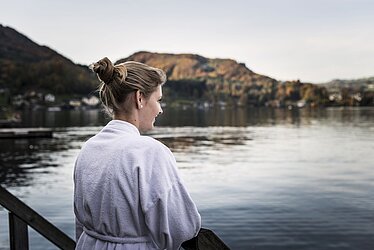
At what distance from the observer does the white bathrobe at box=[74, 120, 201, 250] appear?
2074 millimetres

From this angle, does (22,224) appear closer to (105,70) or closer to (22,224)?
(22,224)

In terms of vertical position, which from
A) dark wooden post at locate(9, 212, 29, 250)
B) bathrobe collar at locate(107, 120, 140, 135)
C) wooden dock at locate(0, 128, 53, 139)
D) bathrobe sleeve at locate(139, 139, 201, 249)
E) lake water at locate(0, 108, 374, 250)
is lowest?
lake water at locate(0, 108, 374, 250)

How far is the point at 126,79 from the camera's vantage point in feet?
7.39

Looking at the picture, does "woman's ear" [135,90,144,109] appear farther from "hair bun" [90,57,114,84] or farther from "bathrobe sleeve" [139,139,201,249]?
"bathrobe sleeve" [139,139,201,249]

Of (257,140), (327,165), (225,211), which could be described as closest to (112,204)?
(225,211)

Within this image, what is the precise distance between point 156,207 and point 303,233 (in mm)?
15615

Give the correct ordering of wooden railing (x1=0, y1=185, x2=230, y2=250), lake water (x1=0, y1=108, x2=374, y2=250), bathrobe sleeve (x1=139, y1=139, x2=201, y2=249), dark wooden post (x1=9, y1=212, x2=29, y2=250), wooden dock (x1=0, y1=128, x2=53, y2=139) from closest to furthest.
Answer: bathrobe sleeve (x1=139, y1=139, x2=201, y2=249), wooden railing (x1=0, y1=185, x2=230, y2=250), dark wooden post (x1=9, y1=212, x2=29, y2=250), lake water (x1=0, y1=108, x2=374, y2=250), wooden dock (x1=0, y1=128, x2=53, y2=139)

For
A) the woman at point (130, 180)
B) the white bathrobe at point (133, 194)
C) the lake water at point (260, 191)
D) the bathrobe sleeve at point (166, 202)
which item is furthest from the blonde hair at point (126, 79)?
the lake water at point (260, 191)

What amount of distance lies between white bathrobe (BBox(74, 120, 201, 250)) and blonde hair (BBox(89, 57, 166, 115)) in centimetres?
15

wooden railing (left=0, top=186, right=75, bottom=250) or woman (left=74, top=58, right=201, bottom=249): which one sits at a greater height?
woman (left=74, top=58, right=201, bottom=249)

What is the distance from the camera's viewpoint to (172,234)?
2102 mm

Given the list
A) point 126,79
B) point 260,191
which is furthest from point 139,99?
point 260,191

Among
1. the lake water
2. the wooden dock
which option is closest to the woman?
the lake water

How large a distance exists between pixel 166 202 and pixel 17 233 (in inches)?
62.5
